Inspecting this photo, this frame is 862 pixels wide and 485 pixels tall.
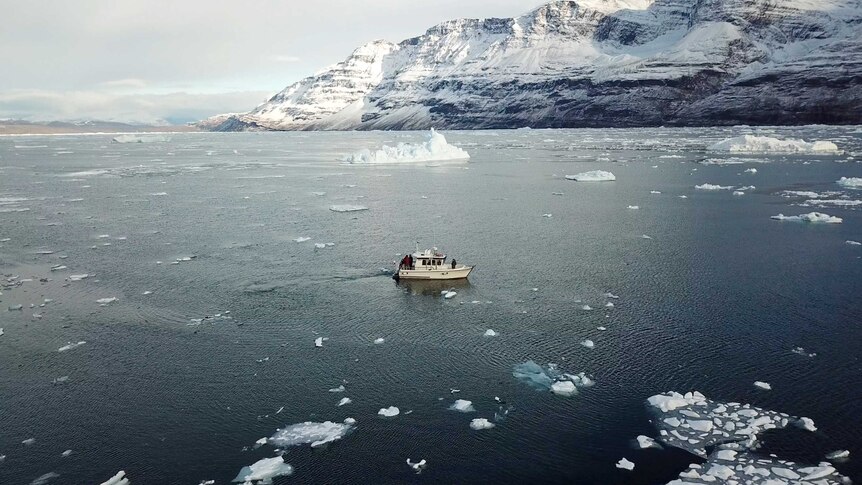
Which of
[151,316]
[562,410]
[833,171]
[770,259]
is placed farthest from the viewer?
[833,171]

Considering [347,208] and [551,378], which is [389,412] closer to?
[551,378]

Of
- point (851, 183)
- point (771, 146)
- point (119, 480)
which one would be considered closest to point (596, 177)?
point (851, 183)

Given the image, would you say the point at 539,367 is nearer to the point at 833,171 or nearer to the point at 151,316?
the point at 151,316

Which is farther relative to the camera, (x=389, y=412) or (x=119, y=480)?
(x=389, y=412)

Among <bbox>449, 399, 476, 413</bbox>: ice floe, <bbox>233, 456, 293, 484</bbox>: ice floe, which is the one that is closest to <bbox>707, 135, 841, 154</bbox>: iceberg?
<bbox>449, 399, 476, 413</bbox>: ice floe

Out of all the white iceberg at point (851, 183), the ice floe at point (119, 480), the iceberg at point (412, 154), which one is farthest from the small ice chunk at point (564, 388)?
the iceberg at point (412, 154)

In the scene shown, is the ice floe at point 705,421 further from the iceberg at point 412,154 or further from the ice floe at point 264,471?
the iceberg at point 412,154

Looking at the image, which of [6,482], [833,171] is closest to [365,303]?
[6,482]

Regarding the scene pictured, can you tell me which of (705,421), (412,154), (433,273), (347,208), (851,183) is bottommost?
(705,421)
